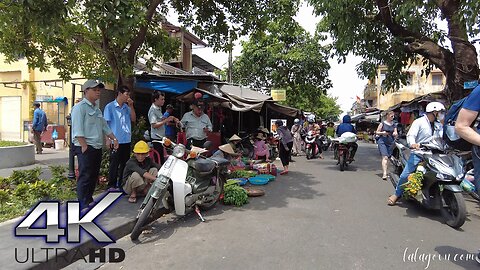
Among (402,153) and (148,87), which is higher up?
(148,87)

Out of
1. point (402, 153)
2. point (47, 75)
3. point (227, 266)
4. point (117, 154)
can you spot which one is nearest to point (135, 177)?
point (117, 154)

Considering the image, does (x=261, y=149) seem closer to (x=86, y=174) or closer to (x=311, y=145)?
(x=311, y=145)

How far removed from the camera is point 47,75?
600 inches

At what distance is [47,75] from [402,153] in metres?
14.8

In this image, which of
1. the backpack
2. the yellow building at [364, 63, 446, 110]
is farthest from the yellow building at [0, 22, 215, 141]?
the yellow building at [364, 63, 446, 110]

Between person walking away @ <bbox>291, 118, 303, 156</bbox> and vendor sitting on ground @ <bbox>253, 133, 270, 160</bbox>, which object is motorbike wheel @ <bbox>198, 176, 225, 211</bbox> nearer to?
vendor sitting on ground @ <bbox>253, 133, 270, 160</bbox>

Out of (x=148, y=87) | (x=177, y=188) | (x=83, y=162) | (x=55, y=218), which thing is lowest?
(x=55, y=218)

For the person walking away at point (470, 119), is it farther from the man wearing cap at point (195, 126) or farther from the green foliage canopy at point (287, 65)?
the green foliage canopy at point (287, 65)

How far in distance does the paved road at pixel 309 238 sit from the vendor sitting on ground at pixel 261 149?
15.6 feet

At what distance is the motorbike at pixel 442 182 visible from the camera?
447cm

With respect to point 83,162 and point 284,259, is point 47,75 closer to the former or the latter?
point 83,162

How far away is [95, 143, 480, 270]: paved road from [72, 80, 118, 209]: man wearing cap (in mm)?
→ 1029

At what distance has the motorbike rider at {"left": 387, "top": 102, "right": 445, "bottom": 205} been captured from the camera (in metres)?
5.29

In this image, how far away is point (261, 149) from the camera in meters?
11.1
